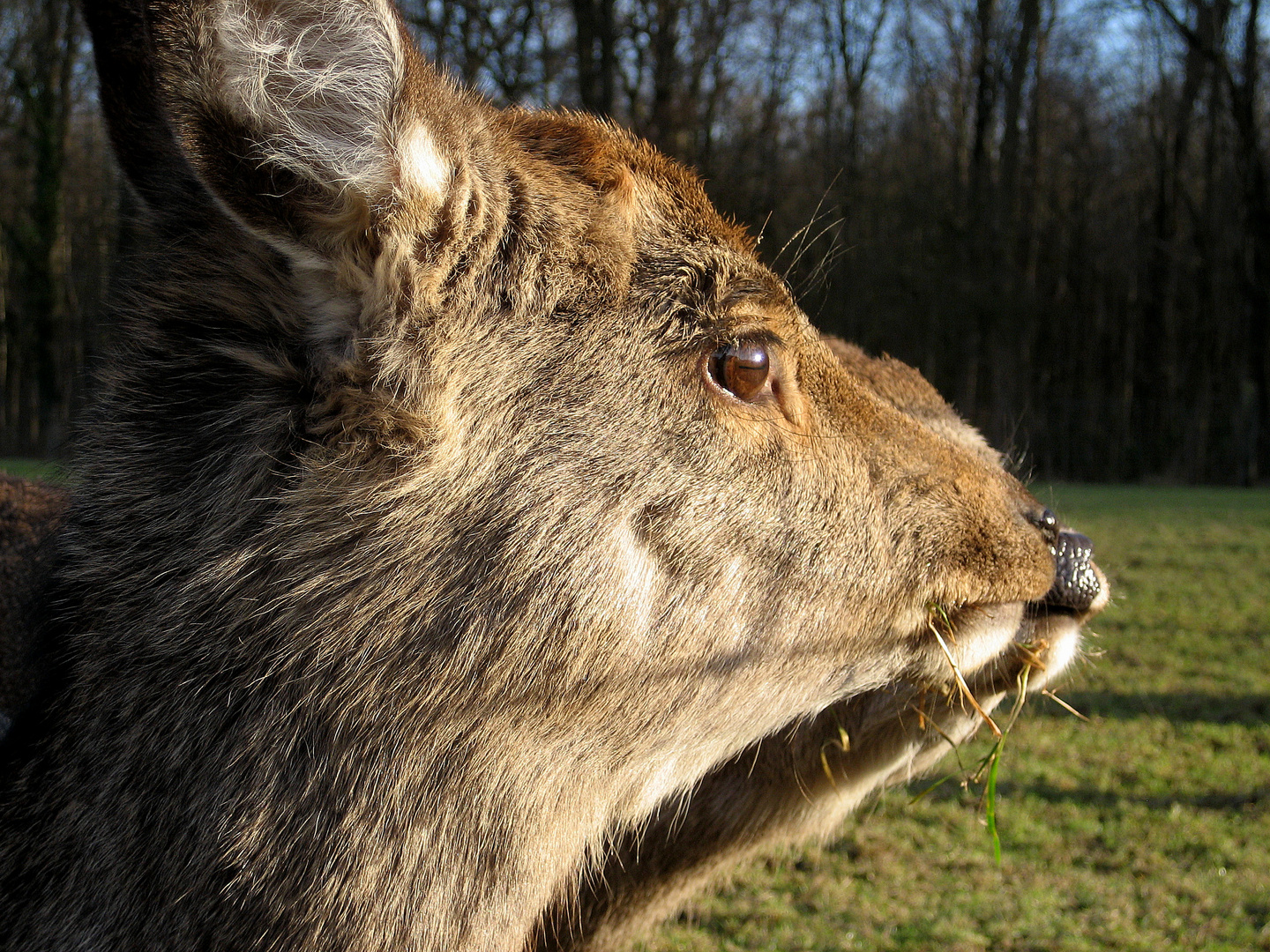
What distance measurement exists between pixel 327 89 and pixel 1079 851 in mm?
4449

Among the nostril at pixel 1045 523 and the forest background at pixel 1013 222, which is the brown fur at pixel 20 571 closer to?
the nostril at pixel 1045 523

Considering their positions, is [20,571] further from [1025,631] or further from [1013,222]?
[1013,222]

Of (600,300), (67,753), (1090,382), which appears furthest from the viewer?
(1090,382)

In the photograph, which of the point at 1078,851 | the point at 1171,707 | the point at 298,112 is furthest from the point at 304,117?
the point at 1171,707

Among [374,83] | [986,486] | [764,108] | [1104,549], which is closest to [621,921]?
[986,486]

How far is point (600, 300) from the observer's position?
2.20 metres

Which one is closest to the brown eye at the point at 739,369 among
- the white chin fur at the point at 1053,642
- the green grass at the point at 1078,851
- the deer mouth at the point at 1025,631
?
the deer mouth at the point at 1025,631

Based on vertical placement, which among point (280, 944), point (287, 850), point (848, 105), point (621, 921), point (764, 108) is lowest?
point (621, 921)

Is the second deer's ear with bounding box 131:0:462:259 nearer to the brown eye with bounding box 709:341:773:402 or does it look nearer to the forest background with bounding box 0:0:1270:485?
the brown eye with bounding box 709:341:773:402

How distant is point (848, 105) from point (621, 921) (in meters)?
31.0

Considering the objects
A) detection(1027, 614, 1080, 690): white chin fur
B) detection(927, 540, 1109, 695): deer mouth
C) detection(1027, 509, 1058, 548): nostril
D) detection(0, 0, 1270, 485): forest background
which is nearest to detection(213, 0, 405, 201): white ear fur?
detection(927, 540, 1109, 695): deer mouth

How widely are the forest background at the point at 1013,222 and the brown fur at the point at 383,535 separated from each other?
56.8 feet

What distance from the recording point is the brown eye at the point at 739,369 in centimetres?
231

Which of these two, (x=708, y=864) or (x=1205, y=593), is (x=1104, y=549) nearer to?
(x=1205, y=593)
